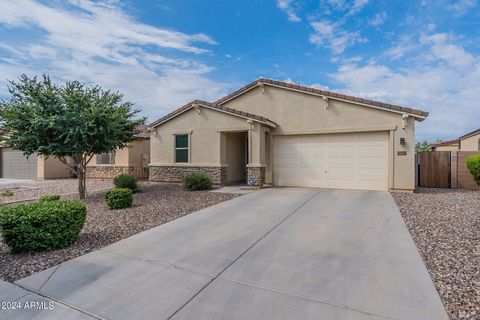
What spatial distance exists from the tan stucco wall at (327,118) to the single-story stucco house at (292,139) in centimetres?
4

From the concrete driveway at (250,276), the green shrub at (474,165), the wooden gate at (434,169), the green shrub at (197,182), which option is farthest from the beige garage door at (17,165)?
the green shrub at (474,165)

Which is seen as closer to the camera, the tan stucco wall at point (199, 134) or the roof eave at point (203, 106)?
the roof eave at point (203, 106)

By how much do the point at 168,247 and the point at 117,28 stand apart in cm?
1024

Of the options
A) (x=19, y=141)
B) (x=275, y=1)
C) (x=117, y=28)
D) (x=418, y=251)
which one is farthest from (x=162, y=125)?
(x=418, y=251)

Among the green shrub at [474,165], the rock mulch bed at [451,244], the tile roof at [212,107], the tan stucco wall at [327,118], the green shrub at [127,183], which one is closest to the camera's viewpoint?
the rock mulch bed at [451,244]

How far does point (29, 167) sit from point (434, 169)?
1039 inches

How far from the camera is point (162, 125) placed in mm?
14688

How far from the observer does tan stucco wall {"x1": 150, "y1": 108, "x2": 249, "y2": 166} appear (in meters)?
13.0

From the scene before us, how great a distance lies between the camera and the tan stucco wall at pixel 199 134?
13.0 meters

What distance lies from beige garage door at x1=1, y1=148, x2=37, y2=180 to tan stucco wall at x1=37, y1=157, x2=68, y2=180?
2.06 ft

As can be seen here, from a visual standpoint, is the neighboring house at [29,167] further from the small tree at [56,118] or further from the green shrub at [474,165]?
the green shrub at [474,165]

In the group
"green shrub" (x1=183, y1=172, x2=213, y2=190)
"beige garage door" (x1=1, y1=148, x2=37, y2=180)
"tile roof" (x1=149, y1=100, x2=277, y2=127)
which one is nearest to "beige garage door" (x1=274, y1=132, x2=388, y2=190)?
"tile roof" (x1=149, y1=100, x2=277, y2=127)

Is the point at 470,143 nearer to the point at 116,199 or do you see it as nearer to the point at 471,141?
the point at 471,141

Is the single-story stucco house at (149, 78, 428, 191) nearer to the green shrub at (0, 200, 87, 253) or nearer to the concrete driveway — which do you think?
the concrete driveway
